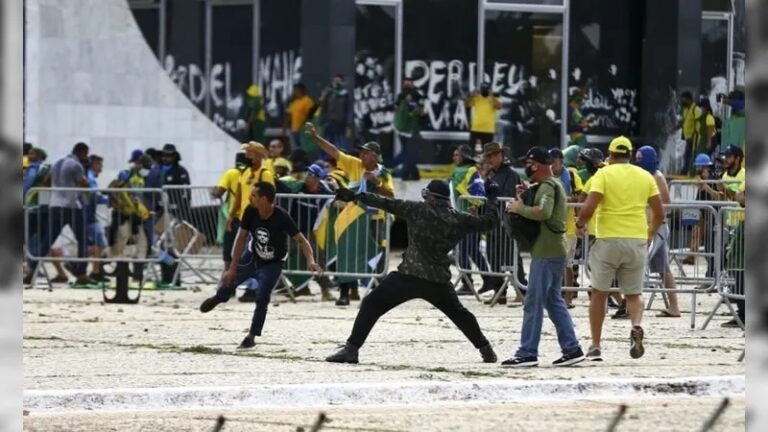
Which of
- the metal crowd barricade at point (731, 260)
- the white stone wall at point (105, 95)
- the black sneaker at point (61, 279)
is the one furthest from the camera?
the white stone wall at point (105, 95)

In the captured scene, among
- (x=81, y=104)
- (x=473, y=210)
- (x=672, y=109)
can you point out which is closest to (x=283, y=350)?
(x=473, y=210)

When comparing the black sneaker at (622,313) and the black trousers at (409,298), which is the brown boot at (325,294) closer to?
the black sneaker at (622,313)

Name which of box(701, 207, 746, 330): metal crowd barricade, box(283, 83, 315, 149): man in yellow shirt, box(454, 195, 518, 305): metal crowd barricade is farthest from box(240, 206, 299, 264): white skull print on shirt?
box(283, 83, 315, 149): man in yellow shirt

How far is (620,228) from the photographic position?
11.9 metres

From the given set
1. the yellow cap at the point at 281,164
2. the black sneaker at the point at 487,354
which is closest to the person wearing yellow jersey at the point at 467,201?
the yellow cap at the point at 281,164

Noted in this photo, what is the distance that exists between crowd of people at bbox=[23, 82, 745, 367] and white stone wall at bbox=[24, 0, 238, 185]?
1771 millimetres

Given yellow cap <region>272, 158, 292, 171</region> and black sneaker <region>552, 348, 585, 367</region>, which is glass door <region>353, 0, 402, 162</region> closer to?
yellow cap <region>272, 158, 292, 171</region>

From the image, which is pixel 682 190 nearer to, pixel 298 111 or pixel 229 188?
pixel 298 111

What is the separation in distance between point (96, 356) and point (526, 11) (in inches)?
725

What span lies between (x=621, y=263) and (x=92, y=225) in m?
10.3

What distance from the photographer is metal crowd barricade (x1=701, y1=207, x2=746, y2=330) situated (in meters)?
14.2

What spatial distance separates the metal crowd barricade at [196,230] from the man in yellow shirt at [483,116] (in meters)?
7.66

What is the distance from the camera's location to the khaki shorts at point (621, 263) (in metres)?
11.9

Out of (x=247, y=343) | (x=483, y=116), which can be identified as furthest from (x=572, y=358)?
(x=483, y=116)
